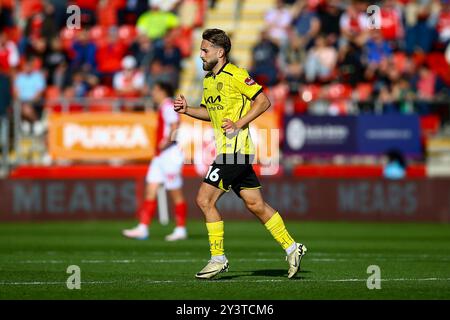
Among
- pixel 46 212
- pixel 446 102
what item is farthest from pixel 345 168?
pixel 46 212

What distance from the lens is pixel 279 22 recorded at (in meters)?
29.0

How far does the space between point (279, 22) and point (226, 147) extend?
681 inches

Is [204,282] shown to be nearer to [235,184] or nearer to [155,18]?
[235,184]

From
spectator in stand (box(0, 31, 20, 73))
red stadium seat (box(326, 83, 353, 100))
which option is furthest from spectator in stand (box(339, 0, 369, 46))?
spectator in stand (box(0, 31, 20, 73))

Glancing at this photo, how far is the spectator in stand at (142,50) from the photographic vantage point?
28.4 meters

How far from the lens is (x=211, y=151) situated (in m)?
24.5

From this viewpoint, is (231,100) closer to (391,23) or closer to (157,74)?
(157,74)

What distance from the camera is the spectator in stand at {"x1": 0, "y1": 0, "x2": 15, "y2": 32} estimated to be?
99.9 ft

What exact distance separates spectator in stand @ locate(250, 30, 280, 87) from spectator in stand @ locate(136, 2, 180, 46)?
349 cm

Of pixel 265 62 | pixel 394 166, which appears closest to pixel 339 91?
pixel 265 62

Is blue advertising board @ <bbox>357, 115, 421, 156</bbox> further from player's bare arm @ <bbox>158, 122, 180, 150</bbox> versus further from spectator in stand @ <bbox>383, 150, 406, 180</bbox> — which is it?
player's bare arm @ <bbox>158, 122, 180, 150</bbox>

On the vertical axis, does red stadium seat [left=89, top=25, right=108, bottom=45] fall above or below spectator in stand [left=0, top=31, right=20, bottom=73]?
above

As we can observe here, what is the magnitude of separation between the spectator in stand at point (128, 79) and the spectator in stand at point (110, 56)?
2.08ft
